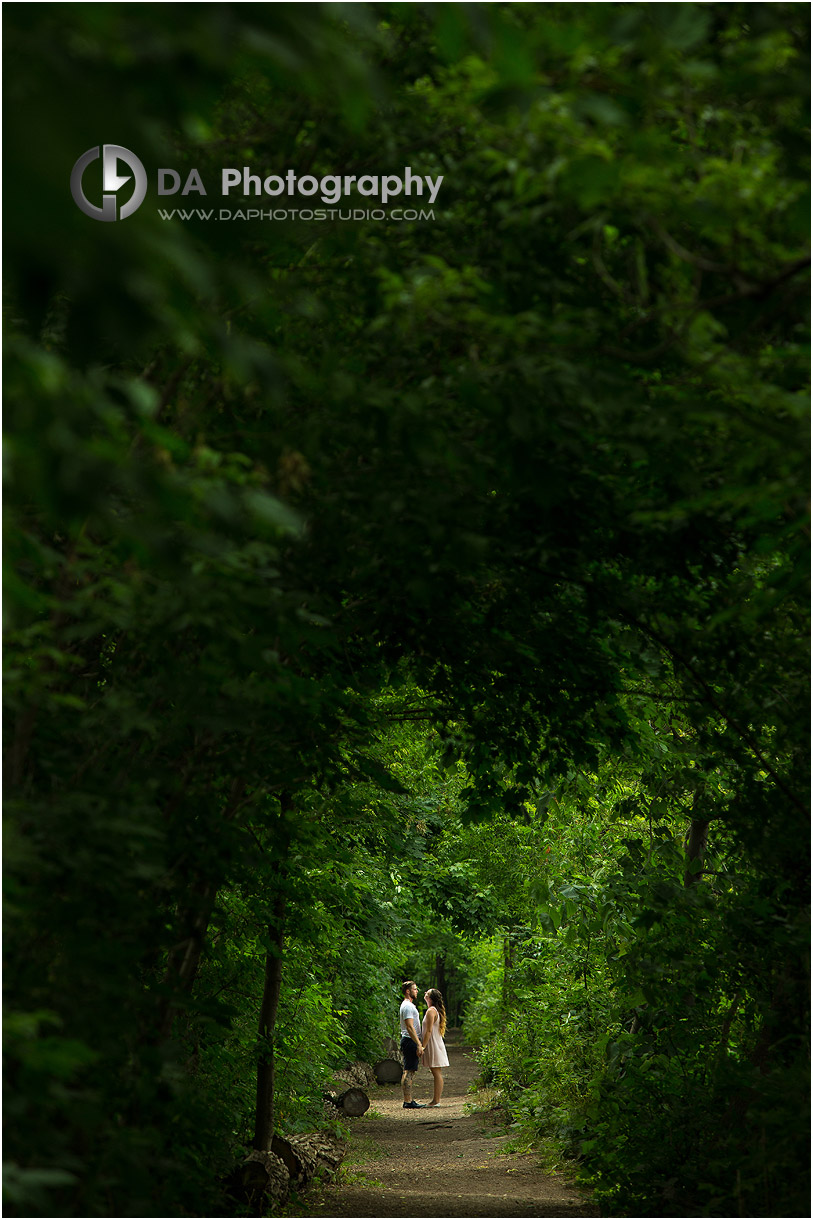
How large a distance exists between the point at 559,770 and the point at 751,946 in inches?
63.3

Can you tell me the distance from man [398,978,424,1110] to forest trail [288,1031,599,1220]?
31 centimetres

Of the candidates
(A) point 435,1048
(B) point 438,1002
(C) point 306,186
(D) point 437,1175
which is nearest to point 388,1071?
(A) point 435,1048

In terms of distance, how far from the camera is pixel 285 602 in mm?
3789

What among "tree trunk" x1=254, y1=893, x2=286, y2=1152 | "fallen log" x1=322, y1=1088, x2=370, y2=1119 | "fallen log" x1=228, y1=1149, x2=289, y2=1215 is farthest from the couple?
"fallen log" x1=228, y1=1149, x2=289, y2=1215

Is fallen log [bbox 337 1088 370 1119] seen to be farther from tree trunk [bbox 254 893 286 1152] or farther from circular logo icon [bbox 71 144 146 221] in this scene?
circular logo icon [bbox 71 144 146 221]

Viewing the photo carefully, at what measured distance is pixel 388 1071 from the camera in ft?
68.2

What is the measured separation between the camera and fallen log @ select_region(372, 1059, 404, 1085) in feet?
67.9

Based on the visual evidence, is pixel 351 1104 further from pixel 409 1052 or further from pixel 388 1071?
pixel 388 1071

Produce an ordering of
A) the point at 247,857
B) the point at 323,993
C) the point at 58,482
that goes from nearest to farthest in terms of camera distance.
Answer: the point at 58,482 → the point at 247,857 → the point at 323,993

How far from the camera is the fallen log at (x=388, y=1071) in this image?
814 inches

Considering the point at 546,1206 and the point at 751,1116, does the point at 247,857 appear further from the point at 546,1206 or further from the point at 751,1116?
the point at 546,1206

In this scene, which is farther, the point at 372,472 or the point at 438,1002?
the point at 438,1002

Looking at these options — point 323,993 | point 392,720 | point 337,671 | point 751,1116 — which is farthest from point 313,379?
point 323,993

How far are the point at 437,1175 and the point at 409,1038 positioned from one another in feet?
23.7
